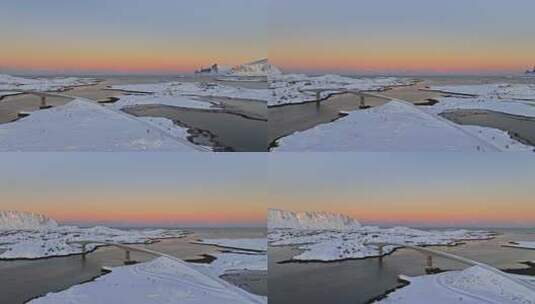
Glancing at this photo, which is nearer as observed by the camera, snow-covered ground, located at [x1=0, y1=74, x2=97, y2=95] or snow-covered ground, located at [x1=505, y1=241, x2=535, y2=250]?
snow-covered ground, located at [x1=505, y1=241, x2=535, y2=250]

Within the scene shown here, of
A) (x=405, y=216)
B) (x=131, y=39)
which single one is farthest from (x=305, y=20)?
(x=405, y=216)

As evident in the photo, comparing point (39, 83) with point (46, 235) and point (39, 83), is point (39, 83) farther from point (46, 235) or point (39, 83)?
point (46, 235)

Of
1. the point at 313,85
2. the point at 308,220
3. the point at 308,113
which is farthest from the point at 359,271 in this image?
the point at 313,85

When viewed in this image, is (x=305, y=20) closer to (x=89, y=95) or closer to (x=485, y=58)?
(x=485, y=58)

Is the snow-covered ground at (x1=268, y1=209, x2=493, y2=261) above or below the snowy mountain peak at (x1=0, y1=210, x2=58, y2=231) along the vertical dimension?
below

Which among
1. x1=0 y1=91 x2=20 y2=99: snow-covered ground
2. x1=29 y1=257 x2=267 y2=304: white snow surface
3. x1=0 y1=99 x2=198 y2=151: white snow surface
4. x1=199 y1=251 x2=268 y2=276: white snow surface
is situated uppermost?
x1=0 y1=91 x2=20 y2=99: snow-covered ground

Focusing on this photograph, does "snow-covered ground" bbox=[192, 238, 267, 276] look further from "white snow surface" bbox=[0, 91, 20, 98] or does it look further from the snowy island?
"white snow surface" bbox=[0, 91, 20, 98]

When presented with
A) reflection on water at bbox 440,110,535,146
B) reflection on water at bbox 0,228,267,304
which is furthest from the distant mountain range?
reflection on water at bbox 440,110,535,146

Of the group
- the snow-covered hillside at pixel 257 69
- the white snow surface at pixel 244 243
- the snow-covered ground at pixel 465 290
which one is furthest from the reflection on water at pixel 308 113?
the snow-covered ground at pixel 465 290

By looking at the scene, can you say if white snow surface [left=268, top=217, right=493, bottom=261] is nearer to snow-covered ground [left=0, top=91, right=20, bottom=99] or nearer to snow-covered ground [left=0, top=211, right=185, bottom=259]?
snow-covered ground [left=0, top=211, right=185, bottom=259]
